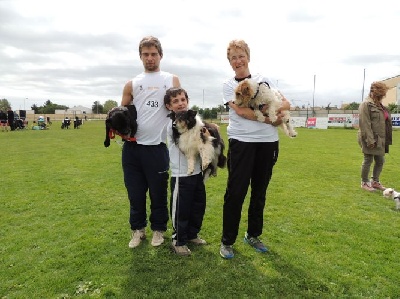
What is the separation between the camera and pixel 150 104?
378 cm

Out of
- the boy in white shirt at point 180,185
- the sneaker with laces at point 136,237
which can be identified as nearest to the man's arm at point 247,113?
the boy in white shirt at point 180,185

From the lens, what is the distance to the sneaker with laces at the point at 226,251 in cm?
370

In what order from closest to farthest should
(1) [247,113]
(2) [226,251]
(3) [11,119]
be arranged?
1. (1) [247,113]
2. (2) [226,251]
3. (3) [11,119]

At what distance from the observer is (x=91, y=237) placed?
4355mm

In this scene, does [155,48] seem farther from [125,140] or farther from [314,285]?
[314,285]

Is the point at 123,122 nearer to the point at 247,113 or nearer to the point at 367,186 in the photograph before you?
the point at 247,113

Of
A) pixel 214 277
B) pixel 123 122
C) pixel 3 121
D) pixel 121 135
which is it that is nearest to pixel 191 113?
pixel 123 122

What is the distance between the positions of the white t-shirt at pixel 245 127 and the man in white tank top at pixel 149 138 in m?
0.68

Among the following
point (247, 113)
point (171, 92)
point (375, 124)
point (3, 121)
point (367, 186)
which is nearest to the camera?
point (247, 113)

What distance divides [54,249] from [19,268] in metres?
0.51

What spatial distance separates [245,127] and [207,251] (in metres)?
1.60

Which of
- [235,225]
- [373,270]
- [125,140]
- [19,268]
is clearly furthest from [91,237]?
[373,270]

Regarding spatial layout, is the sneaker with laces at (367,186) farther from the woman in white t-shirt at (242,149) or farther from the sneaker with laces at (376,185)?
the woman in white t-shirt at (242,149)

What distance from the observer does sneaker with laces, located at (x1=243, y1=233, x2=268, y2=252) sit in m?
3.91
